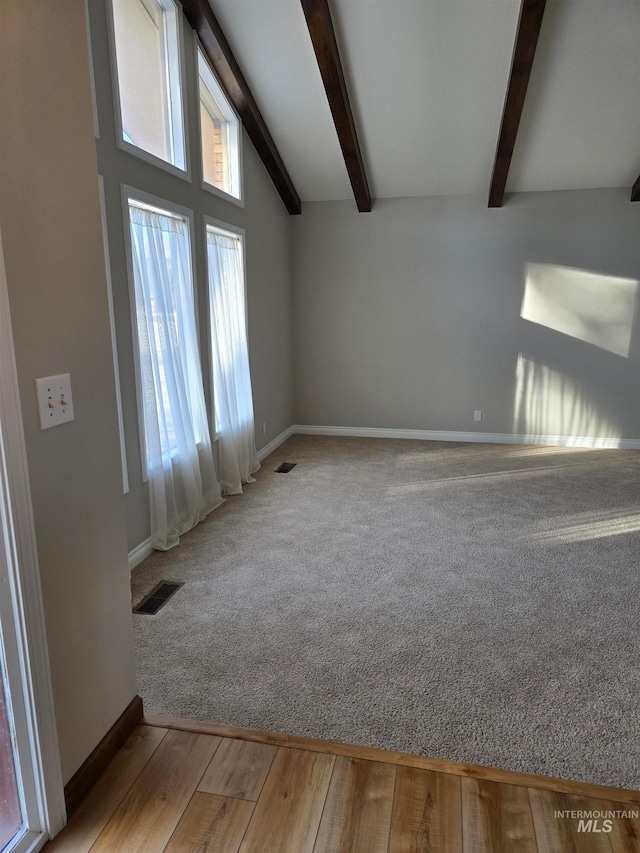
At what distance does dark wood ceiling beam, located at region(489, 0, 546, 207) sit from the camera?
3.44 metres

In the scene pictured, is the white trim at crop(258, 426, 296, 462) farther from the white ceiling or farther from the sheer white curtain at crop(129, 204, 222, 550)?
the white ceiling

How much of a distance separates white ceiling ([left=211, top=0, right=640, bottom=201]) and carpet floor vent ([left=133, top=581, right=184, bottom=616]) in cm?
348

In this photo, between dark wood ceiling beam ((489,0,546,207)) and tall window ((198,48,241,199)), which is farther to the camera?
tall window ((198,48,241,199))

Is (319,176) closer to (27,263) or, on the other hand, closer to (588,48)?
(588,48)

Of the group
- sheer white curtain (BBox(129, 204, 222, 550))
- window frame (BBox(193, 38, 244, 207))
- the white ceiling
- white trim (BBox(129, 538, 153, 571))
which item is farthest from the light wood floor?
the white ceiling

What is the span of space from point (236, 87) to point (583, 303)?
356cm

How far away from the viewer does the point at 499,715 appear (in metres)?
2.02

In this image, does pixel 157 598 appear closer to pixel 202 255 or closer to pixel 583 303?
pixel 202 255

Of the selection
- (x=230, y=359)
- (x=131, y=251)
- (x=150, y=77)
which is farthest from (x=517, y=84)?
(x=131, y=251)

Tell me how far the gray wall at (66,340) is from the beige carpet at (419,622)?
60 centimetres

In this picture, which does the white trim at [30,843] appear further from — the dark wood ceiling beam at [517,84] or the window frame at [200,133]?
the dark wood ceiling beam at [517,84]

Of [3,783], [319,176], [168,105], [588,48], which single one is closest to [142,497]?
[3,783]

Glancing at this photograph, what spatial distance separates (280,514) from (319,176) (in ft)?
10.7

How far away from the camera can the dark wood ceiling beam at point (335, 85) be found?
351 cm
